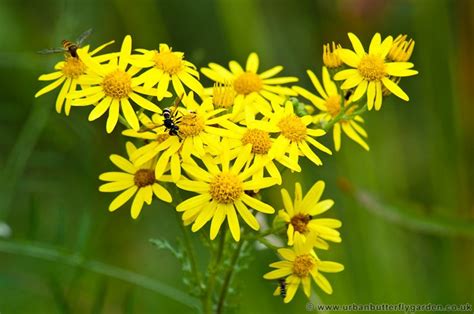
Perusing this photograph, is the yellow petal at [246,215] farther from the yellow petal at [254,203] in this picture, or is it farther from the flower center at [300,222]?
the flower center at [300,222]

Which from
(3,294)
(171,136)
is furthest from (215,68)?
(3,294)

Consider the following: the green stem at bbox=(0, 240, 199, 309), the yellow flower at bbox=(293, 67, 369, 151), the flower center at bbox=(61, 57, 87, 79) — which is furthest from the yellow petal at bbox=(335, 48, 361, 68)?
the green stem at bbox=(0, 240, 199, 309)

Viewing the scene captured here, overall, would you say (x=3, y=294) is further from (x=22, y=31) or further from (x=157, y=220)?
(x=22, y=31)

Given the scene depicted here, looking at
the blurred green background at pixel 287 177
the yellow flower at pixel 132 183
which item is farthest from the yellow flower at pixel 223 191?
the blurred green background at pixel 287 177

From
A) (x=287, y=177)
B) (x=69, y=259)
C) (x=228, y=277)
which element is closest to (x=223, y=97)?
(x=228, y=277)

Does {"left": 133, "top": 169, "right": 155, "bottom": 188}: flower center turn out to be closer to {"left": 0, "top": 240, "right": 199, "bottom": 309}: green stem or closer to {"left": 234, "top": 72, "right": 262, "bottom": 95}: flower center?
{"left": 234, "top": 72, "right": 262, "bottom": 95}: flower center

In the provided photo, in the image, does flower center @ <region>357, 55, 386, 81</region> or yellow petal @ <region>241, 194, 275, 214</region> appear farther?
flower center @ <region>357, 55, 386, 81</region>

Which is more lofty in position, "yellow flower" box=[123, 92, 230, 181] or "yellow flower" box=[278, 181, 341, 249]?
"yellow flower" box=[123, 92, 230, 181]
